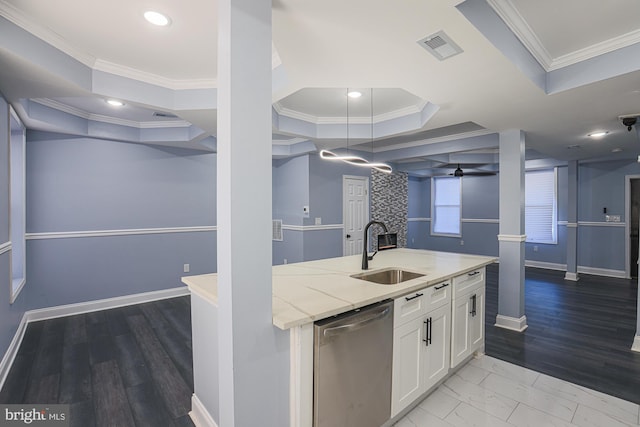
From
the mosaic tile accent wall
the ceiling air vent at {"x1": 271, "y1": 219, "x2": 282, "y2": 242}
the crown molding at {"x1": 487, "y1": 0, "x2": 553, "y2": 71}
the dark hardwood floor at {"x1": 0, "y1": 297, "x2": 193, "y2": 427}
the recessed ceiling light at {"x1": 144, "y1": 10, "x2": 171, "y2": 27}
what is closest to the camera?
the crown molding at {"x1": 487, "y1": 0, "x2": 553, "y2": 71}

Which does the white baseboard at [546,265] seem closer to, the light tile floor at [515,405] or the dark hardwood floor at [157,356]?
the dark hardwood floor at [157,356]

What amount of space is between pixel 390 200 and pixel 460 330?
14.9ft

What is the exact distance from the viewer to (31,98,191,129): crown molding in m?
3.55

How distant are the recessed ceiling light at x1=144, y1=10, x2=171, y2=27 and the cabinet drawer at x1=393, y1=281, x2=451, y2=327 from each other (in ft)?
7.63

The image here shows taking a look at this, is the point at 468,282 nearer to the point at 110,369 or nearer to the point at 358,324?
the point at 358,324

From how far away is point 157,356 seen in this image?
296 cm

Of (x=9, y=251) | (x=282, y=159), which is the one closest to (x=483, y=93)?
(x=282, y=159)

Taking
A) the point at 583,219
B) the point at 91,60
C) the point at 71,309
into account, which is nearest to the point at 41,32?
the point at 91,60

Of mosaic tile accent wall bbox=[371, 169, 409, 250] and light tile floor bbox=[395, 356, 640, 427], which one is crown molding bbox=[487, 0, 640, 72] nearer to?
light tile floor bbox=[395, 356, 640, 427]

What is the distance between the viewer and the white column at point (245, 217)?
4.40 feet

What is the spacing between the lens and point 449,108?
294 cm

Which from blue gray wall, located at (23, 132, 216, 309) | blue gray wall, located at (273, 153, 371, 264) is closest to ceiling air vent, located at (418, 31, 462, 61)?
blue gray wall, located at (273, 153, 371, 264)

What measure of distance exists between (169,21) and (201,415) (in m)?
2.59

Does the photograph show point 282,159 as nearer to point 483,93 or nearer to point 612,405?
point 483,93
